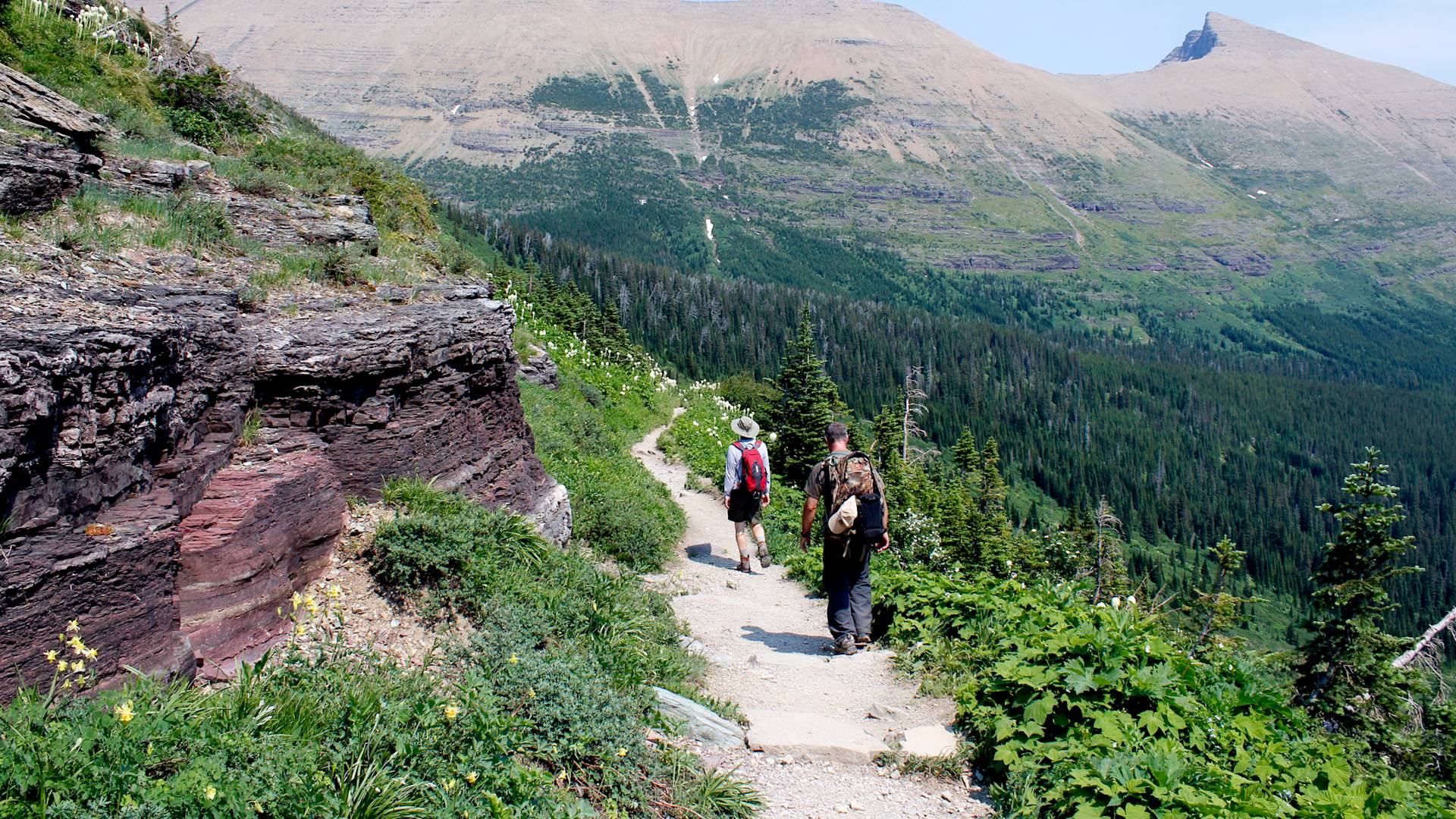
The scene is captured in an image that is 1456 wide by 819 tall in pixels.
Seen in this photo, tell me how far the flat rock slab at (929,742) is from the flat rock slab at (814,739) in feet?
0.66

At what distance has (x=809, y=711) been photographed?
709 cm

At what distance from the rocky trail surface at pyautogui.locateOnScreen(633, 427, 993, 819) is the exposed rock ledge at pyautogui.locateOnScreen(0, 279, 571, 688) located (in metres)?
3.47

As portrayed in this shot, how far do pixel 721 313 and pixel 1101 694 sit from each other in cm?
12927

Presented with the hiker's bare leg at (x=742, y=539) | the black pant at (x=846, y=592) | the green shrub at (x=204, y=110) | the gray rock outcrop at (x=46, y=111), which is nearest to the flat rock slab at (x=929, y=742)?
the black pant at (x=846, y=592)

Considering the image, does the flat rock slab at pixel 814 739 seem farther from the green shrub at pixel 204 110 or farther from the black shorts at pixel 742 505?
the green shrub at pixel 204 110

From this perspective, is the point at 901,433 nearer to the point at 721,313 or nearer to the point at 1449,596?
the point at 721,313

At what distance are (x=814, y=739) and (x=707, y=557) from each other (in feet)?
24.4

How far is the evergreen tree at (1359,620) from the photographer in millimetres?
18000

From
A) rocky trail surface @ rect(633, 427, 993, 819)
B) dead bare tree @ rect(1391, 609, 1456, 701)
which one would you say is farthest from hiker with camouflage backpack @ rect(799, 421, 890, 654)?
dead bare tree @ rect(1391, 609, 1456, 701)

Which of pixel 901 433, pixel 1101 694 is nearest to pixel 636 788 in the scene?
pixel 1101 694

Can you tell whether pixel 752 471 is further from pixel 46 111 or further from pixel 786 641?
pixel 46 111

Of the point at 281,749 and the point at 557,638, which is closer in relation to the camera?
the point at 281,749

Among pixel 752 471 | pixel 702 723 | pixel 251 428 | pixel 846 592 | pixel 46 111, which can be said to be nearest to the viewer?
pixel 702 723

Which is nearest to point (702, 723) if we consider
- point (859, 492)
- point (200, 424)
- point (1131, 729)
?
point (859, 492)
